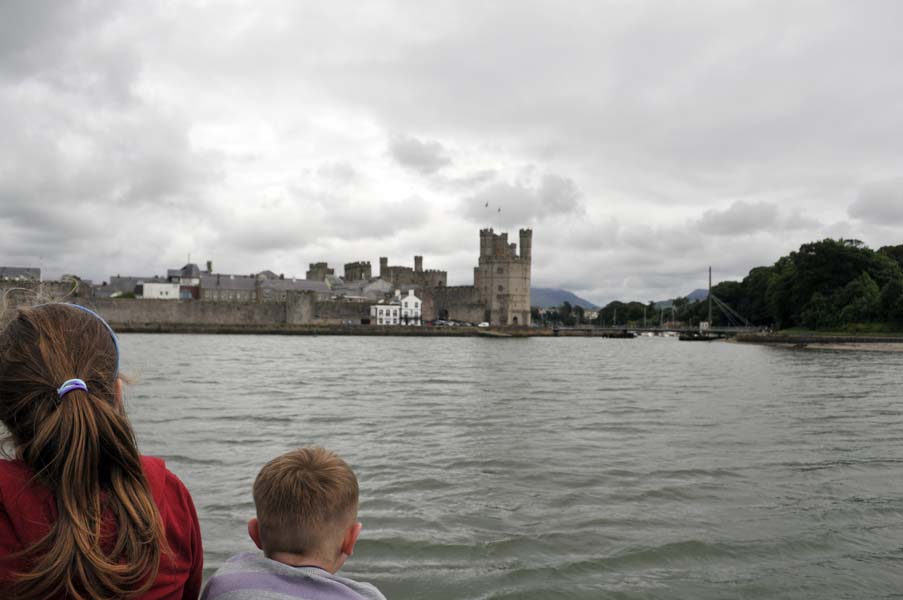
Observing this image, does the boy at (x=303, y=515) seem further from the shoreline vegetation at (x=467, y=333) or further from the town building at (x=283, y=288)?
the town building at (x=283, y=288)

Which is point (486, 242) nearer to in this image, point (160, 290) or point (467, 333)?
point (467, 333)

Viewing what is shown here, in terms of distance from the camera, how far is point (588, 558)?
5.03 metres

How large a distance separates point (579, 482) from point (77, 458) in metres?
6.32

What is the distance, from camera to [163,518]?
1688 mm

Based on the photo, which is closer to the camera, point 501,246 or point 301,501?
point 301,501

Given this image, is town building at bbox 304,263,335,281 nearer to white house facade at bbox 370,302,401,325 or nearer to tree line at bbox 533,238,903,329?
white house facade at bbox 370,302,401,325

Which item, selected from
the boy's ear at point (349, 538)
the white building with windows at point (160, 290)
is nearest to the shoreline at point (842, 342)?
the boy's ear at point (349, 538)

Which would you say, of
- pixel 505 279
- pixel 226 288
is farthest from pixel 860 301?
pixel 226 288

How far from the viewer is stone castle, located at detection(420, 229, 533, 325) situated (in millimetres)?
81000

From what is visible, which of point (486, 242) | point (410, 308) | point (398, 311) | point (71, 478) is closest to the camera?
point (71, 478)

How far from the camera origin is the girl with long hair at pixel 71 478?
148cm

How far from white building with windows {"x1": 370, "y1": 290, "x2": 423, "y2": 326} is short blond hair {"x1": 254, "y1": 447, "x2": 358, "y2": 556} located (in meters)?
71.8

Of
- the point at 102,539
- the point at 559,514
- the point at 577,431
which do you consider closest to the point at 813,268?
the point at 577,431

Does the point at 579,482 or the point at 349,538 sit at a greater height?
the point at 349,538
